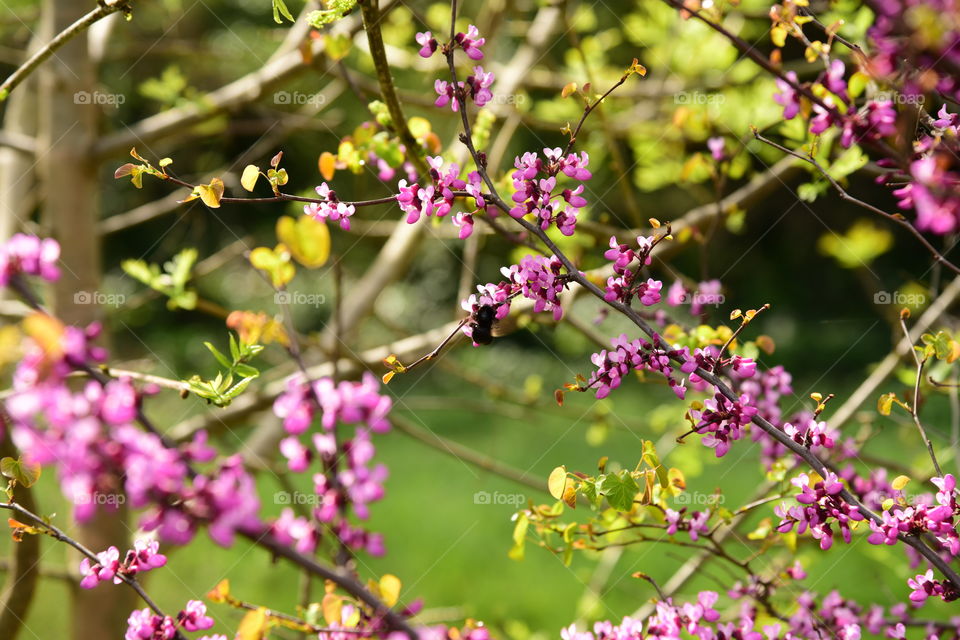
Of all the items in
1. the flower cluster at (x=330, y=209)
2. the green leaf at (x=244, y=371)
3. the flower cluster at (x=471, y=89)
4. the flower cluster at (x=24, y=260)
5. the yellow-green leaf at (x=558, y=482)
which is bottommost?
the yellow-green leaf at (x=558, y=482)

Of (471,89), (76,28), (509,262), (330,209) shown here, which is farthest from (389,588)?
(509,262)

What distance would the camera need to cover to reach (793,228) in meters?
10.9

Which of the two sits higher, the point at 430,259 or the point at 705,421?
the point at 705,421

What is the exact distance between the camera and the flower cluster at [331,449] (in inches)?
33.5

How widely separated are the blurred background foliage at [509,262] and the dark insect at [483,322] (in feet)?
1.59

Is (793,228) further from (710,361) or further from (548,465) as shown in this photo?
(710,361)

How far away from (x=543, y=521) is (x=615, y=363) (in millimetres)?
397

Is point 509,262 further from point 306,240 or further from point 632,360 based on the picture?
point 306,240

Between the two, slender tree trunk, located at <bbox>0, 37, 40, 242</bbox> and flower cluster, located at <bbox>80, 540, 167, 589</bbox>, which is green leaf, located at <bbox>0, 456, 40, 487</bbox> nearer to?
flower cluster, located at <bbox>80, 540, 167, 589</bbox>

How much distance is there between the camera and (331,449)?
3.01 ft

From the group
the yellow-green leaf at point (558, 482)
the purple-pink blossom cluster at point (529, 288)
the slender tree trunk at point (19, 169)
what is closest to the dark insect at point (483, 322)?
the purple-pink blossom cluster at point (529, 288)

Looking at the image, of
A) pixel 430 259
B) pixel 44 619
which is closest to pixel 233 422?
pixel 44 619

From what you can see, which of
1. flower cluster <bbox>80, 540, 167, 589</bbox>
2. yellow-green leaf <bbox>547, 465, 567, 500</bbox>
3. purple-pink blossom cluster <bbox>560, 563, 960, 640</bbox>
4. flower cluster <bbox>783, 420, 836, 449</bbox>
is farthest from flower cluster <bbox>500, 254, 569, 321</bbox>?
flower cluster <bbox>80, 540, 167, 589</bbox>

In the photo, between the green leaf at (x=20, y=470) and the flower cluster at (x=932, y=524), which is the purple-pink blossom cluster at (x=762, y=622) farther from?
the green leaf at (x=20, y=470)
